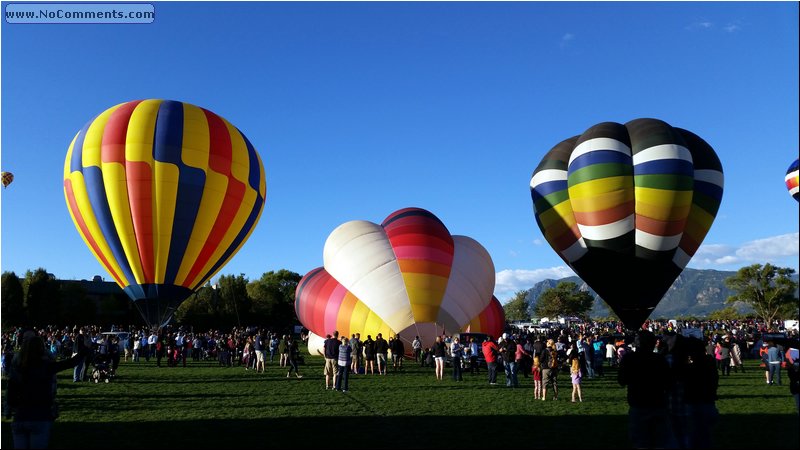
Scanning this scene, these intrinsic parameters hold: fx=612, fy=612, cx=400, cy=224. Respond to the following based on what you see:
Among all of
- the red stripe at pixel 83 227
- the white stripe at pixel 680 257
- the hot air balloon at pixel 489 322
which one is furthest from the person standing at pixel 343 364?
the white stripe at pixel 680 257

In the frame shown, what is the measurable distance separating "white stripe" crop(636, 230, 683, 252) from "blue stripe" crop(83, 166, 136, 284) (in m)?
20.0

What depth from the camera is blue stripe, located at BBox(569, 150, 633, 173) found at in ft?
78.2

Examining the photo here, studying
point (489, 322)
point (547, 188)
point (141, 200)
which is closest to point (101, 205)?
point (141, 200)

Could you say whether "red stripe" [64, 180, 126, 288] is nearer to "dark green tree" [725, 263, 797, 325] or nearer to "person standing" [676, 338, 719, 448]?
"person standing" [676, 338, 719, 448]

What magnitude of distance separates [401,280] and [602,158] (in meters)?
9.23

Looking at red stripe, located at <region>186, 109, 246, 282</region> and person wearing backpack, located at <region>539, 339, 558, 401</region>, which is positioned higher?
red stripe, located at <region>186, 109, 246, 282</region>

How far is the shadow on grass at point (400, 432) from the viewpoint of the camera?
8.92 meters

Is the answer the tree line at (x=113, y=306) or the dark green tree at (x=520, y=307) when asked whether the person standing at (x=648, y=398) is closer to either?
the tree line at (x=113, y=306)

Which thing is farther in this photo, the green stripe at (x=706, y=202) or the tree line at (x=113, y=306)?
the tree line at (x=113, y=306)

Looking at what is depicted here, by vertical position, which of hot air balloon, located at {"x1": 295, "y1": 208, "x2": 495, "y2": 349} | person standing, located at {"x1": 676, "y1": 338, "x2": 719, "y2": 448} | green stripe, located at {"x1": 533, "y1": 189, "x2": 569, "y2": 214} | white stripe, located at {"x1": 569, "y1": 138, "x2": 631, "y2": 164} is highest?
white stripe, located at {"x1": 569, "y1": 138, "x2": 631, "y2": 164}

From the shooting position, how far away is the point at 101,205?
23062 millimetres

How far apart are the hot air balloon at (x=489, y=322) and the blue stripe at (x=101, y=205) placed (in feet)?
46.5

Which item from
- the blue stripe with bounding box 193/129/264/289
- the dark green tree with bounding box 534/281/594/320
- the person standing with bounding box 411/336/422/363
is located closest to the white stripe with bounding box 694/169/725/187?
the person standing with bounding box 411/336/422/363

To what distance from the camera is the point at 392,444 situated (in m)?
8.84
